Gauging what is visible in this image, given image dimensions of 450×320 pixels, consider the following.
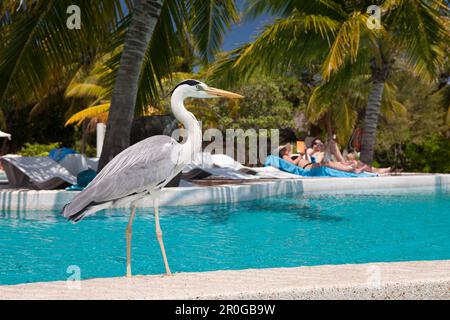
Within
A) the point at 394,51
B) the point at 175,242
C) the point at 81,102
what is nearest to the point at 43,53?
the point at 175,242

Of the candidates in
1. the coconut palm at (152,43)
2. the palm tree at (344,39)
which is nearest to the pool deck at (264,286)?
the coconut palm at (152,43)

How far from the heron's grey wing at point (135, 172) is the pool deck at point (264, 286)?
0.61 metres

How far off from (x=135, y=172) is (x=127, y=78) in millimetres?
6512

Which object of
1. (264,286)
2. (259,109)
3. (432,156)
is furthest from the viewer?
(259,109)

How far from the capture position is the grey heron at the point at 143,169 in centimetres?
347

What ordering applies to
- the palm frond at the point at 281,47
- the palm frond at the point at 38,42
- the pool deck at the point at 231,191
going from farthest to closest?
the palm frond at the point at 281,47 < the palm frond at the point at 38,42 < the pool deck at the point at 231,191

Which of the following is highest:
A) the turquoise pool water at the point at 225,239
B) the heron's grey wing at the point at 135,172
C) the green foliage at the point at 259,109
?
the green foliage at the point at 259,109

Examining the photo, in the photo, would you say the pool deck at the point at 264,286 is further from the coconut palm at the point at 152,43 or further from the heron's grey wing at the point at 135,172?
the coconut palm at the point at 152,43

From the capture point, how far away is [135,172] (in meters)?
3.63

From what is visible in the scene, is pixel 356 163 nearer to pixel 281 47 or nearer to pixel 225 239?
pixel 281 47

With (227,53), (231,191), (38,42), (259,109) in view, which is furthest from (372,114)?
(38,42)

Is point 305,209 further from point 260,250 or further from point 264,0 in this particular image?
point 264,0

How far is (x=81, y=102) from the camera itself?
30438 millimetres

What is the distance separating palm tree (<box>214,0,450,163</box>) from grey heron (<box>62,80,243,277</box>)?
8.07 meters
